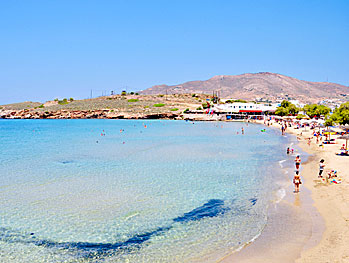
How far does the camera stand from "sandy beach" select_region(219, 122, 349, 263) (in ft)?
32.0

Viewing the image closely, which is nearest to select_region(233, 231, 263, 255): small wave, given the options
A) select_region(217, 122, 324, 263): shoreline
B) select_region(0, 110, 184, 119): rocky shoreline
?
select_region(217, 122, 324, 263): shoreline

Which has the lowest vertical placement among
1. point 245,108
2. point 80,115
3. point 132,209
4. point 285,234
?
point 132,209

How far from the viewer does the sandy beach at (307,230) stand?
9.75m

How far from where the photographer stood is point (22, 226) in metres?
13.2

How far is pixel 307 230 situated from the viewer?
11.7 m

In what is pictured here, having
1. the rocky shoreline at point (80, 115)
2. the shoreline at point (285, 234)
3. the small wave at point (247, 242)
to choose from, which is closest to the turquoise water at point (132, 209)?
the small wave at point (247, 242)

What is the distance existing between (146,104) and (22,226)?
130 meters

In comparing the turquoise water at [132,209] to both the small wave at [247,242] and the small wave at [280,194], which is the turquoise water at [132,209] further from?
the small wave at [280,194]

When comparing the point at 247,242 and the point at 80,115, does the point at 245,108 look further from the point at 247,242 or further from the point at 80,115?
the point at 247,242

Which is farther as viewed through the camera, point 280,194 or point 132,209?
point 280,194

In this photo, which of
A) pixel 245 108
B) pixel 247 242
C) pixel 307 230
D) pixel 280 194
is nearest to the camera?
pixel 247 242

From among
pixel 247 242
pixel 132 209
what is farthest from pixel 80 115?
pixel 247 242

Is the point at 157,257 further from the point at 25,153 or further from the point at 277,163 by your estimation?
the point at 25,153

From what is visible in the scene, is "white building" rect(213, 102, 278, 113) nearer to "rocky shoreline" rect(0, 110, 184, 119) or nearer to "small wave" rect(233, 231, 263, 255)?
"rocky shoreline" rect(0, 110, 184, 119)
